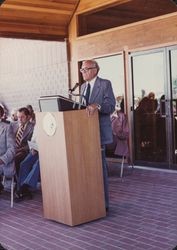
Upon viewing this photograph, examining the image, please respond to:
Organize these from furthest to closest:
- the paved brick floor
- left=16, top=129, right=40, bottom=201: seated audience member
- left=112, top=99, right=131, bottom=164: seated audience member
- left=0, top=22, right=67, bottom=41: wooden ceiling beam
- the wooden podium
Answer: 1. left=0, top=22, right=67, bottom=41: wooden ceiling beam
2. left=112, top=99, right=131, bottom=164: seated audience member
3. left=16, top=129, right=40, bottom=201: seated audience member
4. the wooden podium
5. the paved brick floor

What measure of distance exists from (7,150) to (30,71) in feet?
15.9

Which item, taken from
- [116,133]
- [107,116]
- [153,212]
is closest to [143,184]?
[116,133]

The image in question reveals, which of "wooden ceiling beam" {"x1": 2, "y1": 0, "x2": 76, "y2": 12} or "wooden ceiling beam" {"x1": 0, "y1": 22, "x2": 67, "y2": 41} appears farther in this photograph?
"wooden ceiling beam" {"x1": 0, "y1": 22, "x2": 67, "y2": 41}

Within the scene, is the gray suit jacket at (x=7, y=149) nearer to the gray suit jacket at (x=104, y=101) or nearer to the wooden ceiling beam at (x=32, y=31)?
the gray suit jacket at (x=104, y=101)

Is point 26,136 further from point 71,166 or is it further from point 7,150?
point 71,166

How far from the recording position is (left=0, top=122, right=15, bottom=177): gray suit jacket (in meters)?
4.37

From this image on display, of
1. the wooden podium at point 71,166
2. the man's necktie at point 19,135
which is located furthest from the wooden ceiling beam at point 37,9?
the wooden podium at point 71,166

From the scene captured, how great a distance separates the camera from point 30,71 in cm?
901

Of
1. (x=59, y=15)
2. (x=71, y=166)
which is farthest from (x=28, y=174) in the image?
(x=59, y=15)

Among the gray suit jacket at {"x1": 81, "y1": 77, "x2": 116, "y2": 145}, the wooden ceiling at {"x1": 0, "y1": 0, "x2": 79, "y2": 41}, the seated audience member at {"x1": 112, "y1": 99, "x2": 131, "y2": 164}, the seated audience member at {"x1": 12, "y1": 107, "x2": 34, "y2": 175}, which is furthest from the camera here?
the wooden ceiling at {"x1": 0, "y1": 0, "x2": 79, "y2": 41}

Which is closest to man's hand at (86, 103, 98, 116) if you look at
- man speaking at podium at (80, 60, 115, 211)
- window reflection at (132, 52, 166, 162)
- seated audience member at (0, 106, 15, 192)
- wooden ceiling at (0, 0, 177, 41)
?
man speaking at podium at (80, 60, 115, 211)

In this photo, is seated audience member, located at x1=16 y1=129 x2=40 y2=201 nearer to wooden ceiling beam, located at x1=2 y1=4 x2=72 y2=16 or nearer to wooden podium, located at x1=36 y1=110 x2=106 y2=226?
wooden podium, located at x1=36 y1=110 x2=106 y2=226

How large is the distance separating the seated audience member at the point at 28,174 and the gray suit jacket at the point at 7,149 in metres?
0.32

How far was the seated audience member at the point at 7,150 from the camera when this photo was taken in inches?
172
